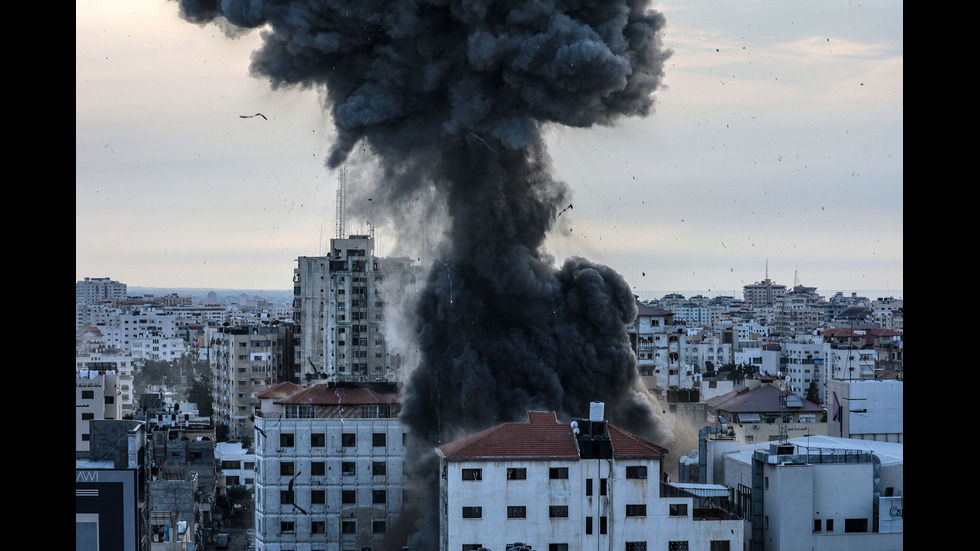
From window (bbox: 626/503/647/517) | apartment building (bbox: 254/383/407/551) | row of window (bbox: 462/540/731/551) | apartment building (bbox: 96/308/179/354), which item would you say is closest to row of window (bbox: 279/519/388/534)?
apartment building (bbox: 254/383/407/551)

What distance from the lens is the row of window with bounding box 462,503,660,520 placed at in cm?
1688

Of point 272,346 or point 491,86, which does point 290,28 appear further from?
point 272,346

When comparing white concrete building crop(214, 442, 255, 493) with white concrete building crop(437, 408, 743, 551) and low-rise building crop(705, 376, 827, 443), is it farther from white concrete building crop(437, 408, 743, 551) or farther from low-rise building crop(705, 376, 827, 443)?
white concrete building crop(437, 408, 743, 551)

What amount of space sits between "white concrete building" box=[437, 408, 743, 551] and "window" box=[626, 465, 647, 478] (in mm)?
14

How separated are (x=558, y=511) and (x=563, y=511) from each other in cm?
7

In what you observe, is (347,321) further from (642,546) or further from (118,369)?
(642,546)

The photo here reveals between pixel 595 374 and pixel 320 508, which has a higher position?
pixel 595 374

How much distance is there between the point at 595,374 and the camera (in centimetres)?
2405

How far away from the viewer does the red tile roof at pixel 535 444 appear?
55.9 feet

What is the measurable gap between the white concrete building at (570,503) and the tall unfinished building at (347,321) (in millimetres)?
22878

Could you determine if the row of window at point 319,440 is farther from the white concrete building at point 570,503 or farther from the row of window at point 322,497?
the white concrete building at point 570,503

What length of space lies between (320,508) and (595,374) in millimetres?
5801

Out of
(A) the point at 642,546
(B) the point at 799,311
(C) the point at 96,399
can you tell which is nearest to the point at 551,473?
(A) the point at 642,546
